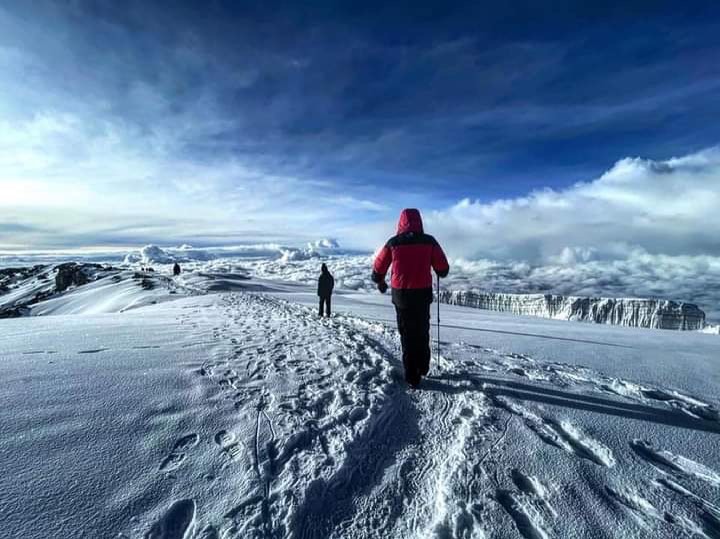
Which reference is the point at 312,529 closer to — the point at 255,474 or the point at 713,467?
the point at 255,474

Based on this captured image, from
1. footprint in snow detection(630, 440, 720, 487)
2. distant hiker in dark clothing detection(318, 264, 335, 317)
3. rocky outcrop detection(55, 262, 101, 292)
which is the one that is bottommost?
rocky outcrop detection(55, 262, 101, 292)

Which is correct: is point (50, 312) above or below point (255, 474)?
below

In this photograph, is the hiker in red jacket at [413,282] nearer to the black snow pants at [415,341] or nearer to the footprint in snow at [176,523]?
the black snow pants at [415,341]

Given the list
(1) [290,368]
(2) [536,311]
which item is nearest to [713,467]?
(1) [290,368]

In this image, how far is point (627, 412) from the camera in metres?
3.88

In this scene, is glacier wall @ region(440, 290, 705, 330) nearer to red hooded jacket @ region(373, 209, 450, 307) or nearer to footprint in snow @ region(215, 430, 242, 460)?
red hooded jacket @ region(373, 209, 450, 307)

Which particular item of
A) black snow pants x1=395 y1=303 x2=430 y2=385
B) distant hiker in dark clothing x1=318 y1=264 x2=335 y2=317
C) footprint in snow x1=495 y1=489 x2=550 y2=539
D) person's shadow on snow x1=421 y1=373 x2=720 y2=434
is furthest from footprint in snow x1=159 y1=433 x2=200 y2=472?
distant hiker in dark clothing x1=318 y1=264 x2=335 y2=317

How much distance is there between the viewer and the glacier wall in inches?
4412

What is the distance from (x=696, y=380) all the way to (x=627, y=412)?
7.50 feet

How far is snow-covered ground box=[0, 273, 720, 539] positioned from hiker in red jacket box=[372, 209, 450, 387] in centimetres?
47

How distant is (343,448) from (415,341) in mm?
2032

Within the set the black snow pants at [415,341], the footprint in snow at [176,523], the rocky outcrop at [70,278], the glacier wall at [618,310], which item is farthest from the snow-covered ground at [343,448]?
the glacier wall at [618,310]

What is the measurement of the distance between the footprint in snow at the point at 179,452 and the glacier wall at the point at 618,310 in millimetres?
114481

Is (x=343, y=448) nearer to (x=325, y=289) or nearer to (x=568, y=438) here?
(x=568, y=438)
